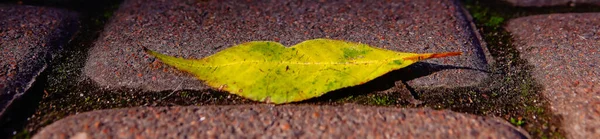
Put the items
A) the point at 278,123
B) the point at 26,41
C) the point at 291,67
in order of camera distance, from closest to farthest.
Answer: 1. the point at 278,123
2. the point at 291,67
3. the point at 26,41

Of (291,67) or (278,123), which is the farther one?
(291,67)

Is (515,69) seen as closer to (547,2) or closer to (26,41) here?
(547,2)

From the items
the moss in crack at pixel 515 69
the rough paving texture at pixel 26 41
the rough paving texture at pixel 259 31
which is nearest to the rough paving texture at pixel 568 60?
the moss in crack at pixel 515 69

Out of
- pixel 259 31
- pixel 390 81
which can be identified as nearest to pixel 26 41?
pixel 259 31

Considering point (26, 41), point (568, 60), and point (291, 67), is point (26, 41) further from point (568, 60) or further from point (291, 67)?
point (568, 60)

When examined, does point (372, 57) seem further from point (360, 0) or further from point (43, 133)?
point (43, 133)

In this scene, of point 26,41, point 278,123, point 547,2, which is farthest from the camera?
point 547,2

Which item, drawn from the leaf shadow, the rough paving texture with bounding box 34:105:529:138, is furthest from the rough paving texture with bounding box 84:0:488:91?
the rough paving texture with bounding box 34:105:529:138

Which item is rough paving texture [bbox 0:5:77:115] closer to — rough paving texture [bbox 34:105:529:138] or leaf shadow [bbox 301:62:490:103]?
rough paving texture [bbox 34:105:529:138]
